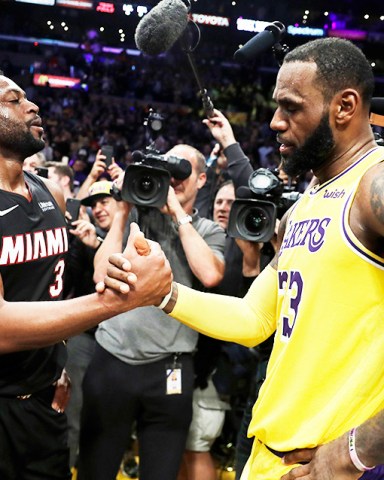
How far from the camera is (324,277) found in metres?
1.58

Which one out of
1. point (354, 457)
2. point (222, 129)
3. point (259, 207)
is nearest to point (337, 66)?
point (354, 457)

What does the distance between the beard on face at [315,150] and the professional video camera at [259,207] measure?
1.11 meters

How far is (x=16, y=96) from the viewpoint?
2.65 meters

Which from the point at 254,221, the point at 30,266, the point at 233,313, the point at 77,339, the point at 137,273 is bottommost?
the point at 77,339

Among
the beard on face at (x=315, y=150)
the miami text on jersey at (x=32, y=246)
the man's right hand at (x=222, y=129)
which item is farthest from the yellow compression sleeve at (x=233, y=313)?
the man's right hand at (x=222, y=129)

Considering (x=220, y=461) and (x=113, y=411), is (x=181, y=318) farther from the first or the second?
(x=220, y=461)

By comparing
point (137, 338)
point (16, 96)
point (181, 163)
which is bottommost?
point (137, 338)

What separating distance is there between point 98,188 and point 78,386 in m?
1.25

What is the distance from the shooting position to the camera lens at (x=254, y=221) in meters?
2.94

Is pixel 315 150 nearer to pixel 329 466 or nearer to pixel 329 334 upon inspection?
pixel 329 334

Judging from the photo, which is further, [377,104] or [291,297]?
[377,104]

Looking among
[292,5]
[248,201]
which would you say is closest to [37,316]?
[248,201]

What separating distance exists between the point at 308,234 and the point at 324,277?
0.48ft

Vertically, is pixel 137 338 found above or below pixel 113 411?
above
